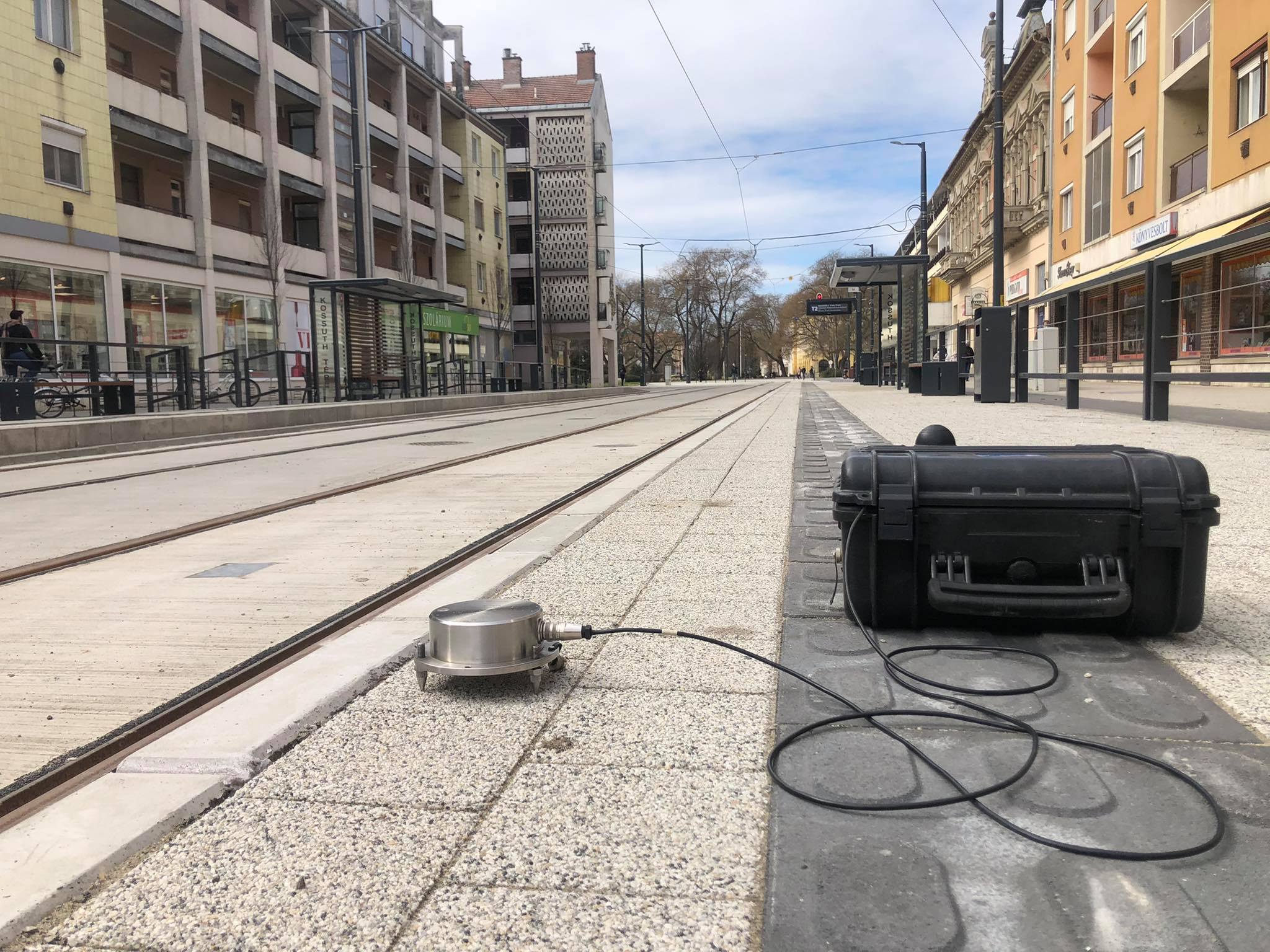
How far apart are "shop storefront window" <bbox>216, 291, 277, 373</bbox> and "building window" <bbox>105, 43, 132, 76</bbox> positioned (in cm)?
649

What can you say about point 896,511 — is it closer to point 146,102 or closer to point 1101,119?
point 146,102

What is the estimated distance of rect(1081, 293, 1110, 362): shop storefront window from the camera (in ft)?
51.6

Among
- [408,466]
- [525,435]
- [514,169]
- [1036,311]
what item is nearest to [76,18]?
[525,435]

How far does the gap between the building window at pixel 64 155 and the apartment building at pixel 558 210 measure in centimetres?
4100

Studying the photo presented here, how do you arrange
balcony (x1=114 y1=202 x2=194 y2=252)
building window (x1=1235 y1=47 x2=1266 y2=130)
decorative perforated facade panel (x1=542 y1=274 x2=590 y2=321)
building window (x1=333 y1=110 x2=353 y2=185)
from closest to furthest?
building window (x1=1235 y1=47 x2=1266 y2=130) → balcony (x1=114 y1=202 x2=194 y2=252) → building window (x1=333 y1=110 x2=353 y2=185) → decorative perforated facade panel (x1=542 y1=274 x2=590 y2=321)

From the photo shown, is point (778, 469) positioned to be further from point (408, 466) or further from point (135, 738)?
point (135, 738)

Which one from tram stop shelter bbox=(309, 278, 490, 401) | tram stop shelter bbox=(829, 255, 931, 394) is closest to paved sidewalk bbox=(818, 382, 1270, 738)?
tram stop shelter bbox=(829, 255, 931, 394)

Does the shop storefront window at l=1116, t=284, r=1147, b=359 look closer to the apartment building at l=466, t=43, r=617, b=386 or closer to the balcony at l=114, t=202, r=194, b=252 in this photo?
the balcony at l=114, t=202, r=194, b=252

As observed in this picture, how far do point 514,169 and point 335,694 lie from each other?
61227 mm

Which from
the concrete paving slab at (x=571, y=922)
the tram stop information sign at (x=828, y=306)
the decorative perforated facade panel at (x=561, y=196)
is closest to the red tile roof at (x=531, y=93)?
the decorative perforated facade panel at (x=561, y=196)

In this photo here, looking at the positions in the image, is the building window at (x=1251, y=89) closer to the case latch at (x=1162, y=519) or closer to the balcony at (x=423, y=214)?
the case latch at (x=1162, y=519)

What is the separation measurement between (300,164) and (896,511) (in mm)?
34773

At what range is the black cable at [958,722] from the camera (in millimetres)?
2014

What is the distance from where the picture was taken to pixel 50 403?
1753cm
